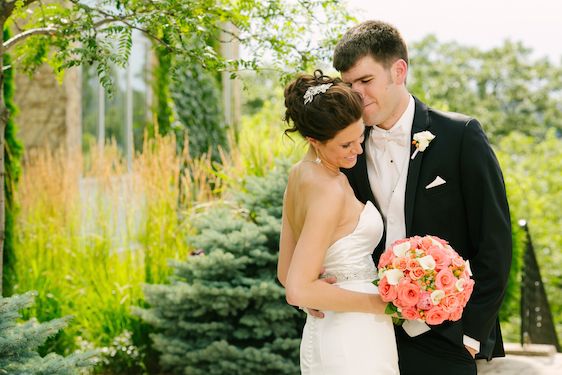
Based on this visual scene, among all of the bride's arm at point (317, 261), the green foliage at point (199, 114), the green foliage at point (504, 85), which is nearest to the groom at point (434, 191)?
the bride's arm at point (317, 261)

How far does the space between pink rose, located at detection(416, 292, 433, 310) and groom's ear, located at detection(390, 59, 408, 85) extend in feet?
2.94

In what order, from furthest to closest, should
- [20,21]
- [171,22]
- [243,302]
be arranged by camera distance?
[20,21]
[243,302]
[171,22]

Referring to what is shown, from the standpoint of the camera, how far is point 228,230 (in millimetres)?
6496

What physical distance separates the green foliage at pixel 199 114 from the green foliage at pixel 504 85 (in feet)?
104

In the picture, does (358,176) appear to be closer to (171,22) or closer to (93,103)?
(171,22)

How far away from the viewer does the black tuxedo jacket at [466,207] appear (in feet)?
9.95

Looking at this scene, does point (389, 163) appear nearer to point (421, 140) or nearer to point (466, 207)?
point (421, 140)

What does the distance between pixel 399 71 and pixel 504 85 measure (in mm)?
44830

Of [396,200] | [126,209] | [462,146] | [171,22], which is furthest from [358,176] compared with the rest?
[126,209]

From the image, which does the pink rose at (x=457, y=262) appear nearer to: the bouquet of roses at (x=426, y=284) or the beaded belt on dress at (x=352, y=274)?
the bouquet of roses at (x=426, y=284)

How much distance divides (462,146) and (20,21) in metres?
8.09

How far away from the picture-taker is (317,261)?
2.84m

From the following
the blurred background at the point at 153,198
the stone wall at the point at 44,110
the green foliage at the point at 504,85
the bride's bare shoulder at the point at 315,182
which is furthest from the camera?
the green foliage at the point at 504,85

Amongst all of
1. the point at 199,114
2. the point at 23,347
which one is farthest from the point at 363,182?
the point at 199,114
